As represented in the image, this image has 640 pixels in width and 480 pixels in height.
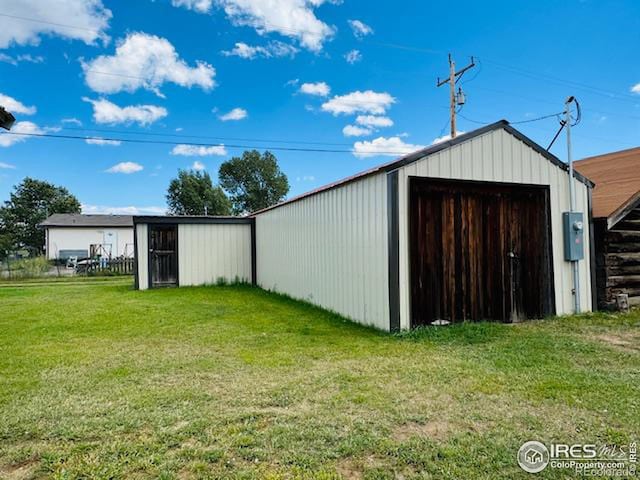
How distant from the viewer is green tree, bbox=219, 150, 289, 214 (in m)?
35.4

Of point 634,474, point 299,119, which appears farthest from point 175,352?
point 299,119

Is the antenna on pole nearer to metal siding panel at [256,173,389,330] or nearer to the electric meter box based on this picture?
the electric meter box

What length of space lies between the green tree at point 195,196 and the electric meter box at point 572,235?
99.8ft

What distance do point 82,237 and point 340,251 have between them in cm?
2959

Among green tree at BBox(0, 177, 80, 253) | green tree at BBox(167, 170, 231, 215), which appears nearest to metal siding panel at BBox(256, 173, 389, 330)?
green tree at BBox(167, 170, 231, 215)

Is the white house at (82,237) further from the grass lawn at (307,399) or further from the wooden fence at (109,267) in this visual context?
the grass lawn at (307,399)

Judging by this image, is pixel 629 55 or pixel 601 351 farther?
pixel 629 55

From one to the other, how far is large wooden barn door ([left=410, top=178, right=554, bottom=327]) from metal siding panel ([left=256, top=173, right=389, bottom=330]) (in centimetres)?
47

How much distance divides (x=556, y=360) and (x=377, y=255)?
7.89 ft

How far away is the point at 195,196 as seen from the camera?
33.8m

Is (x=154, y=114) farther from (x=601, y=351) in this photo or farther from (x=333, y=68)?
(x=601, y=351)

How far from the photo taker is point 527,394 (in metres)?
2.98

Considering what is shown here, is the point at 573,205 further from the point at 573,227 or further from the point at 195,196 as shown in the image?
the point at 195,196

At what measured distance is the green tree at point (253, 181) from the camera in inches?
1395
